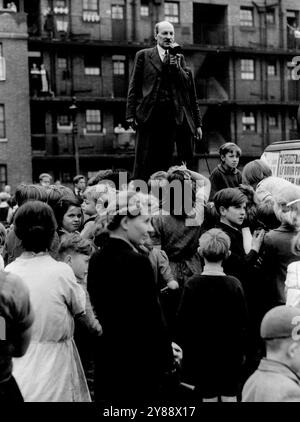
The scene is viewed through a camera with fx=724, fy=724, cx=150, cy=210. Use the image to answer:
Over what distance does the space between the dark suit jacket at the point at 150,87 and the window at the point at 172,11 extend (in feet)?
118

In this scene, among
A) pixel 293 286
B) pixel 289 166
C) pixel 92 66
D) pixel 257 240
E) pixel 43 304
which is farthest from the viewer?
pixel 92 66

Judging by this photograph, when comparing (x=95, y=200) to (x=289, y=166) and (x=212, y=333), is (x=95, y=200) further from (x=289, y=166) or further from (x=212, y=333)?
(x=289, y=166)

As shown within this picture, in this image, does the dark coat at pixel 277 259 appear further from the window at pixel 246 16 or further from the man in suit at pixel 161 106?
the window at pixel 246 16

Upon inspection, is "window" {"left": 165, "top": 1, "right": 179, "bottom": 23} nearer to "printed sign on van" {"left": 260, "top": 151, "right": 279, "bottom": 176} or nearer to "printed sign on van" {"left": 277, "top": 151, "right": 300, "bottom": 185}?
"printed sign on van" {"left": 260, "top": 151, "right": 279, "bottom": 176}

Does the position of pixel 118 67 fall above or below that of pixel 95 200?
above

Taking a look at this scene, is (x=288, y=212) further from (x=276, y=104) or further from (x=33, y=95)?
(x=276, y=104)

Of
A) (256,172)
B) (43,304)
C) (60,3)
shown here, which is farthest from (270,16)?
(43,304)

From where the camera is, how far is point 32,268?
16.5ft

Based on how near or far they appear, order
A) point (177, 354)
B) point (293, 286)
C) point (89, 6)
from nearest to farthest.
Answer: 1. point (177, 354)
2. point (293, 286)
3. point (89, 6)

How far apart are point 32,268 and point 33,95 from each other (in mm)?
36613

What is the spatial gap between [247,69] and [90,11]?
10.8m

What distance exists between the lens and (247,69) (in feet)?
151

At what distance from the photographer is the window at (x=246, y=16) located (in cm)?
4594

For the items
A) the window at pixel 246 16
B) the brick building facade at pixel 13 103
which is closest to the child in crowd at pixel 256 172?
the brick building facade at pixel 13 103
